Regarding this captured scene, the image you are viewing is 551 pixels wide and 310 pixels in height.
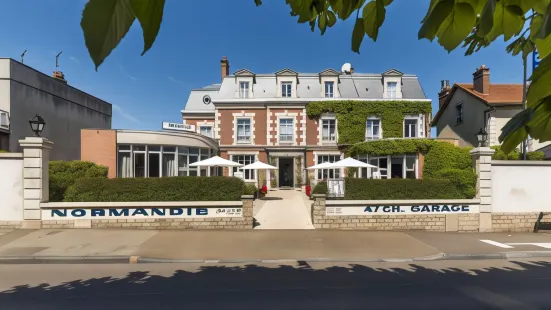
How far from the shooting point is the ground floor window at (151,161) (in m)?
17.0

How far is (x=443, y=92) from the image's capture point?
28.2 meters

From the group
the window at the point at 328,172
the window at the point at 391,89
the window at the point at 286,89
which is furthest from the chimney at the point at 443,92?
the window at the point at 286,89

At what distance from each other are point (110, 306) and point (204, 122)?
83.6 ft

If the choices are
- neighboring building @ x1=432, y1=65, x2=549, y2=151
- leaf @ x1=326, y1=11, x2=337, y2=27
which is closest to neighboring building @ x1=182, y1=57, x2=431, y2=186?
neighboring building @ x1=432, y1=65, x2=549, y2=151

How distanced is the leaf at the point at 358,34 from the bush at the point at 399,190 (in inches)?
364

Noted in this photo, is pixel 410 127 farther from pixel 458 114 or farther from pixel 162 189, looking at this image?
pixel 162 189

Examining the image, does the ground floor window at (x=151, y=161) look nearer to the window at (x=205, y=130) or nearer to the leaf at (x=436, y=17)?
the window at (x=205, y=130)

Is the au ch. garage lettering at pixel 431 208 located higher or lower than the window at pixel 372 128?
lower

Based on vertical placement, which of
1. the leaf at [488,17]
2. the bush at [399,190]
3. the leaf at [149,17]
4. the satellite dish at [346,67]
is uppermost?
the satellite dish at [346,67]

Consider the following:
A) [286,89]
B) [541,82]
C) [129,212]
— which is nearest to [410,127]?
[286,89]

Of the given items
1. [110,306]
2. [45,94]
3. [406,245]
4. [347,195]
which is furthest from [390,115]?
[45,94]

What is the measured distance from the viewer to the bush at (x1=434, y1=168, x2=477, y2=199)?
10.9 m

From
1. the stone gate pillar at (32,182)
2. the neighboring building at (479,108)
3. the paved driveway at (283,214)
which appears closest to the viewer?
the stone gate pillar at (32,182)

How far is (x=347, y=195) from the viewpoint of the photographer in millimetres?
10438
